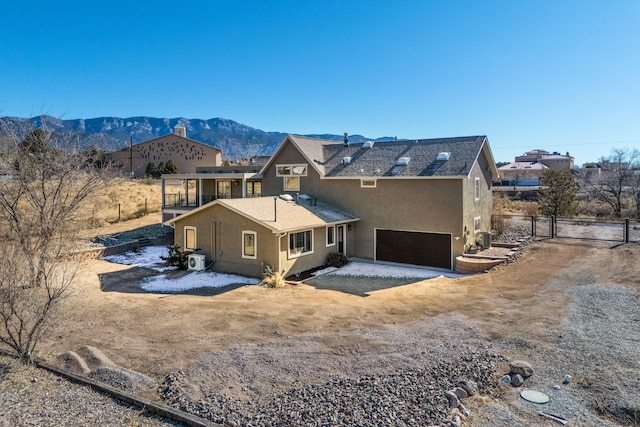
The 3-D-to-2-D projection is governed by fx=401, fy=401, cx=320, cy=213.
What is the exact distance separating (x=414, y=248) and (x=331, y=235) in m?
4.37

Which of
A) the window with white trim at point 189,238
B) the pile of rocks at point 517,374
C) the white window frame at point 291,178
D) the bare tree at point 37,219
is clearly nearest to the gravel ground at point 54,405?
the bare tree at point 37,219

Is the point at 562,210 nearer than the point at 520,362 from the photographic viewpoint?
No

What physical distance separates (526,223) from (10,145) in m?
28.8

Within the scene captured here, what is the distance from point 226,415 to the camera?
6.66 m

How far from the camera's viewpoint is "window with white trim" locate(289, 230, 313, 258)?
18344 millimetres

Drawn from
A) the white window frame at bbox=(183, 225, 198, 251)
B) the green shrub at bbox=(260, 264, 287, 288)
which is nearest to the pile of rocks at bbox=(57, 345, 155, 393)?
the green shrub at bbox=(260, 264, 287, 288)

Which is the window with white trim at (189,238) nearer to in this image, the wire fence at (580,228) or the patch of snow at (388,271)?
the patch of snow at (388,271)

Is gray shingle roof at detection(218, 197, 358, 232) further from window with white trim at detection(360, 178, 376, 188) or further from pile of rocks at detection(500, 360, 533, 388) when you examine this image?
pile of rocks at detection(500, 360, 533, 388)

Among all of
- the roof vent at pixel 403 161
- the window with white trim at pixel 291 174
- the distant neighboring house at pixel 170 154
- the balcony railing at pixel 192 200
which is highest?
the distant neighboring house at pixel 170 154

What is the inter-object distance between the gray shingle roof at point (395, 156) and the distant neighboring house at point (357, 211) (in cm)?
6

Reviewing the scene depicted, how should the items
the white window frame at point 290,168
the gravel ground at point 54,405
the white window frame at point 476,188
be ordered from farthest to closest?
the white window frame at point 290,168 → the white window frame at point 476,188 → the gravel ground at point 54,405

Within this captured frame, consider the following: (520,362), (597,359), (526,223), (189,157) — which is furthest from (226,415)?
(189,157)

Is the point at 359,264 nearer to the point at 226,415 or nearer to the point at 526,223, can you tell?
the point at 526,223

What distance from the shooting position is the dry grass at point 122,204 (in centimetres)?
3020
